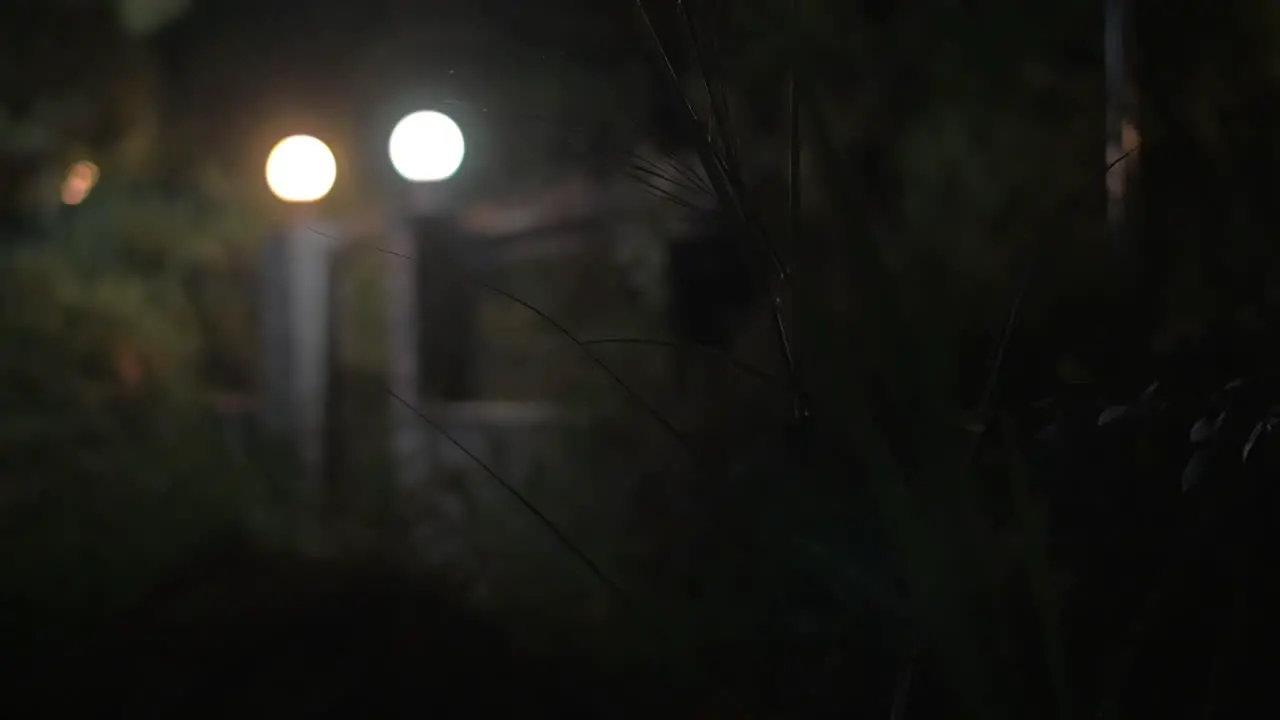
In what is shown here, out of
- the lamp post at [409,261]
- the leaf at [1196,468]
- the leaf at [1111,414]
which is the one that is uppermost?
the lamp post at [409,261]

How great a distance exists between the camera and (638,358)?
162 inches

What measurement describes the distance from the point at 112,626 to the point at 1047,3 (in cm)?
340

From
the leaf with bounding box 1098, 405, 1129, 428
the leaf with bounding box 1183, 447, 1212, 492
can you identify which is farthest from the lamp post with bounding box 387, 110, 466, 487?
the leaf with bounding box 1183, 447, 1212, 492

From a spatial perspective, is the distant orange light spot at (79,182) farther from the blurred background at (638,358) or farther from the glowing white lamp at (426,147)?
the glowing white lamp at (426,147)

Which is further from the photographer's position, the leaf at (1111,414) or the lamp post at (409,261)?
the lamp post at (409,261)

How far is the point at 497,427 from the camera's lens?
573cm

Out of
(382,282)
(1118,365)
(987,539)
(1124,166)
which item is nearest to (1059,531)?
(987,539)

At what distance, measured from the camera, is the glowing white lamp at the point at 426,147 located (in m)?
5.20

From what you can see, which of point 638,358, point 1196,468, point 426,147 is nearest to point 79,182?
point 426,147

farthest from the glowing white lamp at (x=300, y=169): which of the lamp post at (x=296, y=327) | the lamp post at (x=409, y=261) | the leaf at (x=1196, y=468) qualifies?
the leaf at (x=1196, y=468)

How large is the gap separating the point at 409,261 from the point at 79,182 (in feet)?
14.8

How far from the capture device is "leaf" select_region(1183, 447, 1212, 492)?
1646 millimetres

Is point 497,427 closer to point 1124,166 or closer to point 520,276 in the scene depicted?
point 520,276

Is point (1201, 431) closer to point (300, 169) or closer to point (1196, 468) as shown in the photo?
point (1196, 468)
